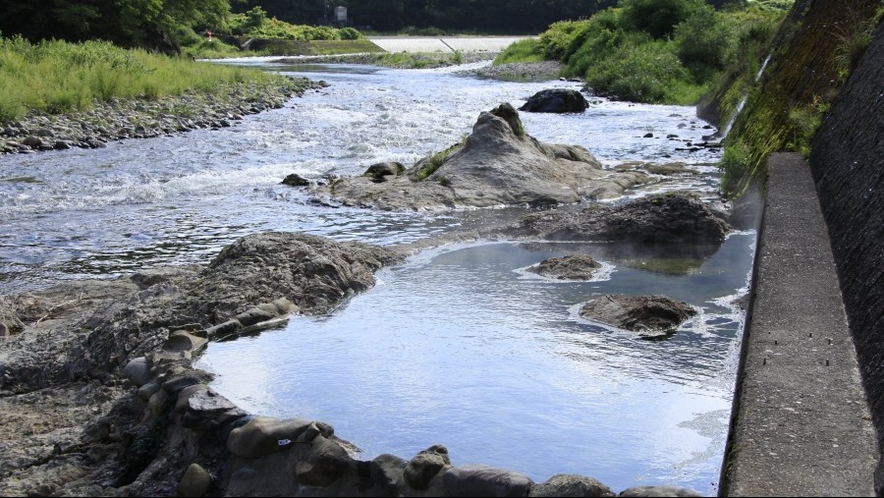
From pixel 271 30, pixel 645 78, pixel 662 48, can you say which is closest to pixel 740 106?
pixel 645 78

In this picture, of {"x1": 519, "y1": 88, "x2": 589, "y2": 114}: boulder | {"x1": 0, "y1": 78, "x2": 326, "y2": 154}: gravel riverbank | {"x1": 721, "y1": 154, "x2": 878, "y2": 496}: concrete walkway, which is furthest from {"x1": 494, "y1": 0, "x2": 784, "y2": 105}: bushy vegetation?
{"x1": 721, "y1": 154, "x2": 878, "y2": 496}: concrete walkway

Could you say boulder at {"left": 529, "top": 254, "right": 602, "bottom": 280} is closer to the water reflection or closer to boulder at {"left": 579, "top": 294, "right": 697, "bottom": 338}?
the water reflection

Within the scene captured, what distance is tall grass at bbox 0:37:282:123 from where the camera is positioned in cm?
2098

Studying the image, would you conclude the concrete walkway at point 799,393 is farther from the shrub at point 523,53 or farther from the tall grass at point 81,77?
the shrub at point 523,53

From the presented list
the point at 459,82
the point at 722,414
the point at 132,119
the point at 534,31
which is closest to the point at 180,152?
the point at 132,119

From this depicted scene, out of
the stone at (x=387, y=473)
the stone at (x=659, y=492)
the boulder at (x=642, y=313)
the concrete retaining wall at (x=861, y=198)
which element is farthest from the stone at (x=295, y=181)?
the stone at (x=659, y=492)

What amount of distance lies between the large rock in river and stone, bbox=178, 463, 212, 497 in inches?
342

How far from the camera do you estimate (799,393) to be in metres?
4.18

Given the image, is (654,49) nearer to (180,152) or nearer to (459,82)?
(459,82)

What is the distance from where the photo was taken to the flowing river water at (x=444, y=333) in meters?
4.62

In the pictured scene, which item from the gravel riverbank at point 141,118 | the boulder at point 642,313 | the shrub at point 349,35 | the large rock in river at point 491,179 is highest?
the boulder at point 642,313

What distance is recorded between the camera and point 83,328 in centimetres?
650

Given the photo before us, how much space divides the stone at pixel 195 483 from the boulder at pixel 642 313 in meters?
3.10

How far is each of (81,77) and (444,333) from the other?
65.5 feet
